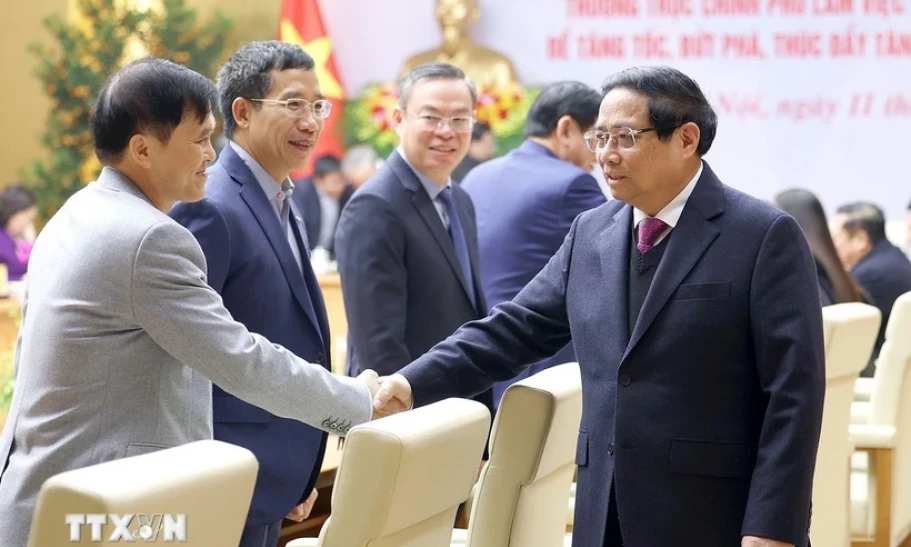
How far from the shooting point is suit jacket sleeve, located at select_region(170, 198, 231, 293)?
2393mm

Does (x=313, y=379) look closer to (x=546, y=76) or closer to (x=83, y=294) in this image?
(x=83, y=294)

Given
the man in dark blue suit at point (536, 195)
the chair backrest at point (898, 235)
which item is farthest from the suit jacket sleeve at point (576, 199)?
the chair backrest at point (898, 235)

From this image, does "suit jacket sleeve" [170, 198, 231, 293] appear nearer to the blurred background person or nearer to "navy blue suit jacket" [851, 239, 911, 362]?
"navy blue suit jacket" [851, 239, 911, 362]

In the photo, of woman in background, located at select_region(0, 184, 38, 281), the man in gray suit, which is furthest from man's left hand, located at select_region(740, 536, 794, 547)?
woman in background, located at select_region(0, 184, 38, 281)

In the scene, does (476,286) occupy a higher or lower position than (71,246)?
lower

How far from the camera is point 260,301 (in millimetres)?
2459

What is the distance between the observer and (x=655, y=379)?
2.10 m

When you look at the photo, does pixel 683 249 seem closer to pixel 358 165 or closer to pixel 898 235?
pixel 898 235

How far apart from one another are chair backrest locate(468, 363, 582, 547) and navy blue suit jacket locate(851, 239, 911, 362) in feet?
10.6

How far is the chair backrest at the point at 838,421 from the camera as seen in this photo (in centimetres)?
330

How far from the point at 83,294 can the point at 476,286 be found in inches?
65.6

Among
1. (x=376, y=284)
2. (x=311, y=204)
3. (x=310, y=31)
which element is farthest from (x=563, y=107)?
(x=310, y=31)

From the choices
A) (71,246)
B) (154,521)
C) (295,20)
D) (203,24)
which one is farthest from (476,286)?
(203,24)

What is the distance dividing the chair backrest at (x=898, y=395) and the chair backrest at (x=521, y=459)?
190cm
